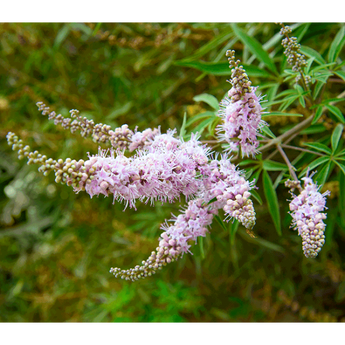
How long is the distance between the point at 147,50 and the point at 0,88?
1397 millimetres

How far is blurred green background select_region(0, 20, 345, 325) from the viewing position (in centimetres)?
215

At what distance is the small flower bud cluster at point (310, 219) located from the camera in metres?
0.88

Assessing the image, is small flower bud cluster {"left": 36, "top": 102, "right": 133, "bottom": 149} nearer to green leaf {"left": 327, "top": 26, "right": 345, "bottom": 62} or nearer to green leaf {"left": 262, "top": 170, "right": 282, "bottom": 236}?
green leaf {"left": 262, "top": 170, "right": 282, "bottom": 236}

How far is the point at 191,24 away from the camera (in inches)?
84.6

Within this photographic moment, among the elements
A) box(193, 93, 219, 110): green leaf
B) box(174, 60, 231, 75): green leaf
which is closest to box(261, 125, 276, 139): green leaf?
box(193, 93, 219, 110): green leaf

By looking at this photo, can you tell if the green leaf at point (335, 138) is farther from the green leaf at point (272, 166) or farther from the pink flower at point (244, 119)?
the pink flower at point (244, 119)

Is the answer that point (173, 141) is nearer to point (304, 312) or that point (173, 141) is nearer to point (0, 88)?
point (304, 312)

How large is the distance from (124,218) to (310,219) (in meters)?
1.86

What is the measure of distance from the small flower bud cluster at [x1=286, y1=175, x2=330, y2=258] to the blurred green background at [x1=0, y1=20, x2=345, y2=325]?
96 centimetres

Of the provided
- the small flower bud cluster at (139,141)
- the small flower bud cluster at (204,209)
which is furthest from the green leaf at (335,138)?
the small flower bud cluster at (139,141)

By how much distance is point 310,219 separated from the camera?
945 mm

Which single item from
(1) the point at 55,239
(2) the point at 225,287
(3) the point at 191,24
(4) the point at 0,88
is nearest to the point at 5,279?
(1) the point at 55,239

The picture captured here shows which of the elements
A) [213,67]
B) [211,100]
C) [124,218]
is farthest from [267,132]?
[124,218]

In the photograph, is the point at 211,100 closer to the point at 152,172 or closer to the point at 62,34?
the point at 152,172
